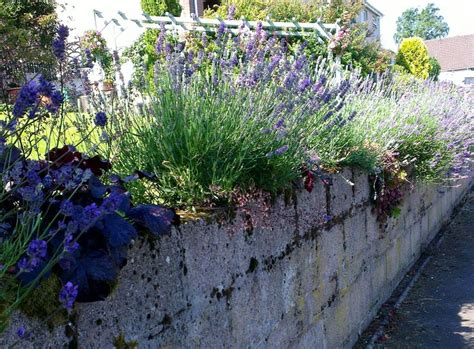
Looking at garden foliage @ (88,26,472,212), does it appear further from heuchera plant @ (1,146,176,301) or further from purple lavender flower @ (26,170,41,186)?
purple lavender flower @ (26,170,41,186)

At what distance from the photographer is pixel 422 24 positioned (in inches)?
4496

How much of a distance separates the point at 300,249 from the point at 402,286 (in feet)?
9.78

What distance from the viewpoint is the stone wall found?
2035mm

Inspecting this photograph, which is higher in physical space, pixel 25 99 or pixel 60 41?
pixel 60 41

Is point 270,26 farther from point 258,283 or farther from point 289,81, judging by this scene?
point 258,283

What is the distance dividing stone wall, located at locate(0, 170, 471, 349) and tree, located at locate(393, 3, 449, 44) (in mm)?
115014

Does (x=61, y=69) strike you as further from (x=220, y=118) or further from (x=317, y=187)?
(x=317, y=187)

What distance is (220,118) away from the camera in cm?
286

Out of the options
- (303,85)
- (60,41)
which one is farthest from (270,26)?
(60,41)

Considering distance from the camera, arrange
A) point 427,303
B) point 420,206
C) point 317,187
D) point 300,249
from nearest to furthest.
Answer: point 300,249 → point 317,187 → point 427,303 → point 420,206

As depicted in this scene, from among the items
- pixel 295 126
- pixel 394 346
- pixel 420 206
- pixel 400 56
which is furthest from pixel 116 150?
pixel 400 56

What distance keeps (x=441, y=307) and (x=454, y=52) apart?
7518cm

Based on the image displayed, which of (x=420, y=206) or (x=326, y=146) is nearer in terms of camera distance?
(x=326, y=146)

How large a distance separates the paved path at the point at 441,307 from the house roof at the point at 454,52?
68207 millimetres
